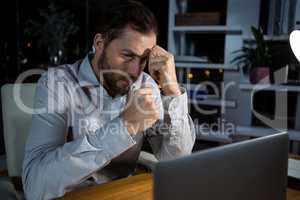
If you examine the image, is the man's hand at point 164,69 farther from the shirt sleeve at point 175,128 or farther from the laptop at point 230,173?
the laptop at point 230,173

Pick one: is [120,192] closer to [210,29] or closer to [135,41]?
[135,41]

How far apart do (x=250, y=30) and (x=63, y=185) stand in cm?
234

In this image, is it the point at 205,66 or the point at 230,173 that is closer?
the point at 230,173

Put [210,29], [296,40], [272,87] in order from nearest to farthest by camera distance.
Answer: [296,40] → [272,87] → [210,29]

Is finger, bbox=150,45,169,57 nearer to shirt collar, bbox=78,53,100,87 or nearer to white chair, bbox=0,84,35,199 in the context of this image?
shirt collar, bbox=78,53,100,87

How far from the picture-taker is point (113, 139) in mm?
937

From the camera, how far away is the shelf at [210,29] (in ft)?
9.30

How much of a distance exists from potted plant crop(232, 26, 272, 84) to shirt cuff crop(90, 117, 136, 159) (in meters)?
1.97

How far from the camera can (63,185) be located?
926 millimetres

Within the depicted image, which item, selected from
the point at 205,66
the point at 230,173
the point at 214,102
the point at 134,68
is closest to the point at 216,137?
the point at 214,102

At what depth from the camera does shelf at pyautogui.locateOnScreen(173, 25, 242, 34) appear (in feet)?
9.30

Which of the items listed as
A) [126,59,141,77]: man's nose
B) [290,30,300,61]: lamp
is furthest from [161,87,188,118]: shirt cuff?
[290,30,300,61]: lamp

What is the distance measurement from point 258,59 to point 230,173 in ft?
7.51

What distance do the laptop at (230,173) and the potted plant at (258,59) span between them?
2103mm
